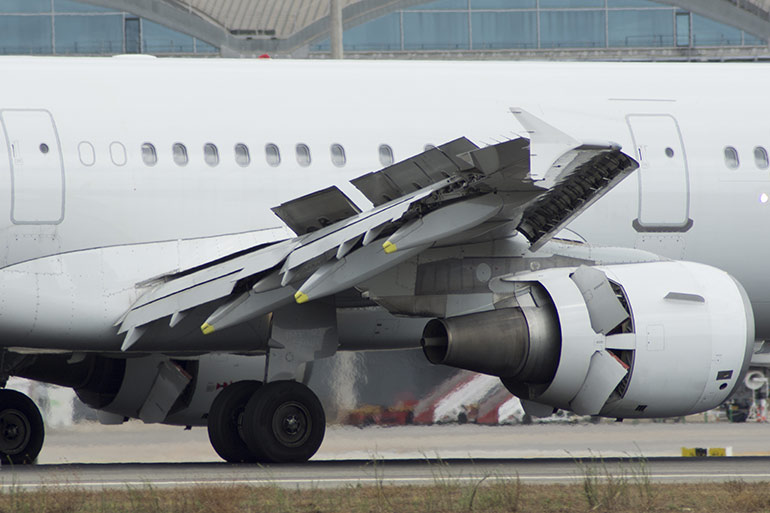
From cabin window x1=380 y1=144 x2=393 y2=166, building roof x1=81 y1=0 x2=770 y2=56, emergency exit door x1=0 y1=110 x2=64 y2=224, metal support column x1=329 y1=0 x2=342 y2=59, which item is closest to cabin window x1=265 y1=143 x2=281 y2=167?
cabin window x1=380 y1=144 x2=393 y2=166

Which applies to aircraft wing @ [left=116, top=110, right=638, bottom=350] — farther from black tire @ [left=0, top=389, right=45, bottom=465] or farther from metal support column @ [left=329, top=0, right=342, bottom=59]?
metal support column @ [left=329, top=0, right=342, bottom=59]

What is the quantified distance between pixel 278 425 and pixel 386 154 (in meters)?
3.32

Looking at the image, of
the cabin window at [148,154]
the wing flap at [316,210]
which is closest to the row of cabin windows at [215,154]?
the cabin window at [148,154]

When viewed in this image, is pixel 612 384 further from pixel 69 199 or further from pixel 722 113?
pixel 69 199

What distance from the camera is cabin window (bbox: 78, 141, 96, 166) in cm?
1490

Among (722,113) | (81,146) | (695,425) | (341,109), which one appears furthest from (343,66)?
(695,425)

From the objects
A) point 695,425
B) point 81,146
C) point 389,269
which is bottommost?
point 695,425

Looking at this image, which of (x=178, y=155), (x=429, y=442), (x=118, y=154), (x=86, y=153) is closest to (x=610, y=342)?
(x=178, y=155)

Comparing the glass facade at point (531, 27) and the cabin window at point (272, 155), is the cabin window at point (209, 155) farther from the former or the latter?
the glass facade at point (531, 27)

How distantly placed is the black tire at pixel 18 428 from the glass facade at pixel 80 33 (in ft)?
61.9

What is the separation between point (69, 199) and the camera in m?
14.8

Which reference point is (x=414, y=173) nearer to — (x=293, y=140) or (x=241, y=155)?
(x=293, y=140)

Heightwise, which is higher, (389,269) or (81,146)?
(81,146)

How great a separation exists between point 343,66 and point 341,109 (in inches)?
29.3
